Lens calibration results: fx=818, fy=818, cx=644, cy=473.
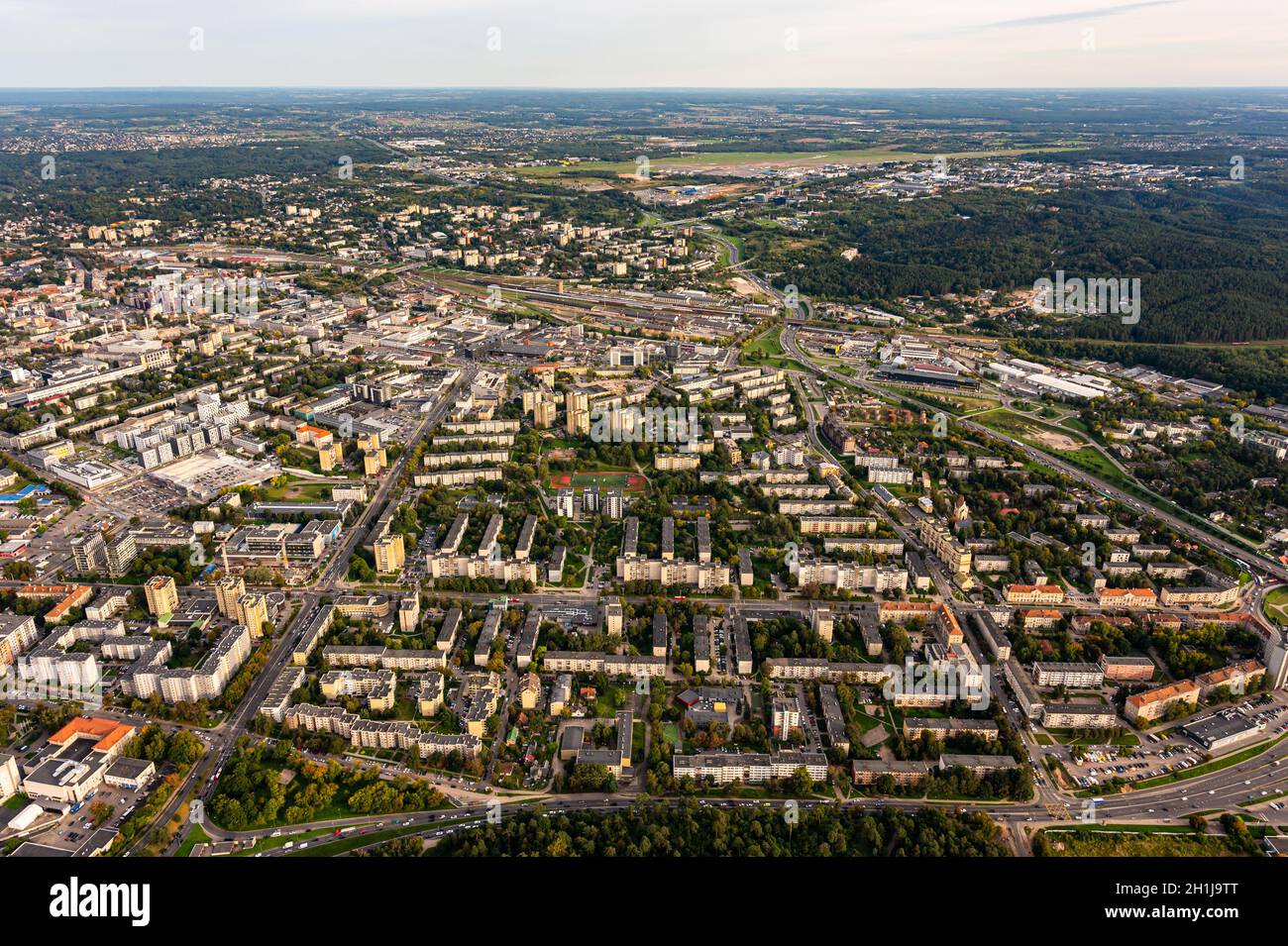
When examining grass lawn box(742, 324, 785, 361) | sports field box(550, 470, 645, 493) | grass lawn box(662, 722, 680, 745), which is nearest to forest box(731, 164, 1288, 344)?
grass lawn box(742, 324, 785, 361)

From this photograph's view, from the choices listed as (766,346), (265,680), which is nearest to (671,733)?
(265,680)

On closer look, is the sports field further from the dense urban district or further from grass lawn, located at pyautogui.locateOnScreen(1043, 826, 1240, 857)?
grass lawn, located at pyautogui.locateOnScreen(1043, 826, 1240, 857)

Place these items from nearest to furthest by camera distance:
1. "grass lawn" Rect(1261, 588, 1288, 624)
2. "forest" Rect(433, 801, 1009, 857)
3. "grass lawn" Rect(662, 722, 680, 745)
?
"forest" Rect(433, 801, 1009, 857) < "grass lawn" Rect(662, 722, 680, 745) < "grass lawn" Rect(1261, 588, 1288, 624)

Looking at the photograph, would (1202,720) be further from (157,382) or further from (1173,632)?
(157,382)

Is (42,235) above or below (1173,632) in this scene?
above

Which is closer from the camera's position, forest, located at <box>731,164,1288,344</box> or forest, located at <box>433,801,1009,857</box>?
forest, located at <box>433,801,1009,857</box>

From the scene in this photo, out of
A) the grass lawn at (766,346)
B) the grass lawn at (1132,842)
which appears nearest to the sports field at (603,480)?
the grass lawn at (766,346)

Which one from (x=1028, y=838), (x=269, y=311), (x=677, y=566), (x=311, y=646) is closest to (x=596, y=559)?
(x=677, y=566)

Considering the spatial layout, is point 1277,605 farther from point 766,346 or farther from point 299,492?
point 299,492
